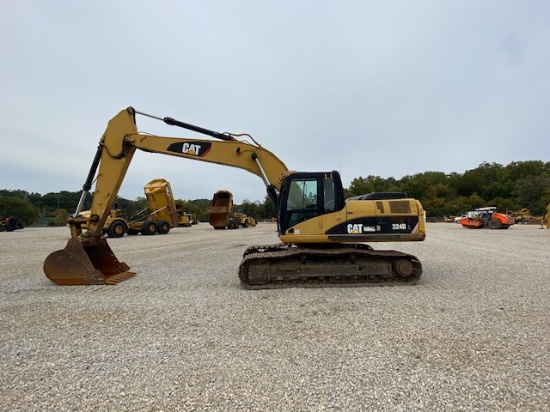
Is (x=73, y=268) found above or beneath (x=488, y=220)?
beneath

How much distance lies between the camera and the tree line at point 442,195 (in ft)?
189

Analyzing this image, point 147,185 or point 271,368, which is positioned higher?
point 147,185

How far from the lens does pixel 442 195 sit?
272 ft

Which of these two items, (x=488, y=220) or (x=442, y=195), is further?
(x=442, y=195)

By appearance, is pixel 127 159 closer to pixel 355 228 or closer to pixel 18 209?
pixel 355 228

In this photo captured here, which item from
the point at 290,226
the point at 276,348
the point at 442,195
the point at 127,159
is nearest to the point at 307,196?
the point at 290,226

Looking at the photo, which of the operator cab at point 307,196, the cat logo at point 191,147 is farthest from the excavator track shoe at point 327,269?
the cat logo at point 191,147

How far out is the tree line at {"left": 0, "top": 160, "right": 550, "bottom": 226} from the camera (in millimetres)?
57531

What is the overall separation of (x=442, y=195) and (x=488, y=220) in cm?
6208

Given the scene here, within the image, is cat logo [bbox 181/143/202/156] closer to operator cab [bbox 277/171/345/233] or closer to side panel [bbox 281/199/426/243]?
operator cab [bbox 277/171/345/233]

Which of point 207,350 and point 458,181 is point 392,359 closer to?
point 207,350

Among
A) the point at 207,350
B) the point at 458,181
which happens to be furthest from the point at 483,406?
the point at 458,181

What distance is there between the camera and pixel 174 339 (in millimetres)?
3652

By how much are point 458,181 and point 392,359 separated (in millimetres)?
104026
